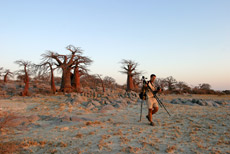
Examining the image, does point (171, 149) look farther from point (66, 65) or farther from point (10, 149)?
point (66, 65)

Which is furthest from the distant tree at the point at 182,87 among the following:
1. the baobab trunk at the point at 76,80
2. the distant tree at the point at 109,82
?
the baobab trunk at the point at 76,80

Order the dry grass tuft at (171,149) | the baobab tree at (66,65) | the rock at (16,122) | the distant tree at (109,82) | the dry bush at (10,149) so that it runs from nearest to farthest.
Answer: the dry bush at (10,149)
the dry grass tuft at (171,149)
the rock at (16,122)
the baobab tree at (66,65)
the distant tree at (109,82)

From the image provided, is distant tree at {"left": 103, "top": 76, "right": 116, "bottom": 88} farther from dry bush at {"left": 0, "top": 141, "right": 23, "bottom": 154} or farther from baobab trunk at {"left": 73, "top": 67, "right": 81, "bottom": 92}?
dry bush at {"left": 0, "top": 141, "right": 23, "bottom": 154}

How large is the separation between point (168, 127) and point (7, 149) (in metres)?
3.54

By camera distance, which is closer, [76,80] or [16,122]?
[16,122]

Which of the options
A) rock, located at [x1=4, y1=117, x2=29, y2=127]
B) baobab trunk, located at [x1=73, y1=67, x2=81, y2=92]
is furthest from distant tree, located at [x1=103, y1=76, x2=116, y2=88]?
rock, located at [x1=4, y1=117, x2=29, y2=127]

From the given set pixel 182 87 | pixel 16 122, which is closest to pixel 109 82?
pixel 182 87

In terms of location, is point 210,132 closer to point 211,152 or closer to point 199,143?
point 199,143

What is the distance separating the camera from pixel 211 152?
2.66 meters

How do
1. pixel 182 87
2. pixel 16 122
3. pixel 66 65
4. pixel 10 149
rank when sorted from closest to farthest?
pixel 10 149, pixel 16 122, pixel 66 65, pixel 182 87

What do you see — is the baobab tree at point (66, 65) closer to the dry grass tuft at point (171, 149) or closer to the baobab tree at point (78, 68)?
the baobab tree at point (78, 68)

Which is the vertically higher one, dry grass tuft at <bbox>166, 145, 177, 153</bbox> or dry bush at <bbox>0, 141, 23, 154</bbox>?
dry grass tuft at <bbox>166, 145, 177, 153</bbox>

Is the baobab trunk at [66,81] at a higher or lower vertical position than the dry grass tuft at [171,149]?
higher

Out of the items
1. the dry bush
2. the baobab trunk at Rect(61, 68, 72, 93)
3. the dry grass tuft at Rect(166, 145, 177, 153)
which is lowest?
the dry bush
